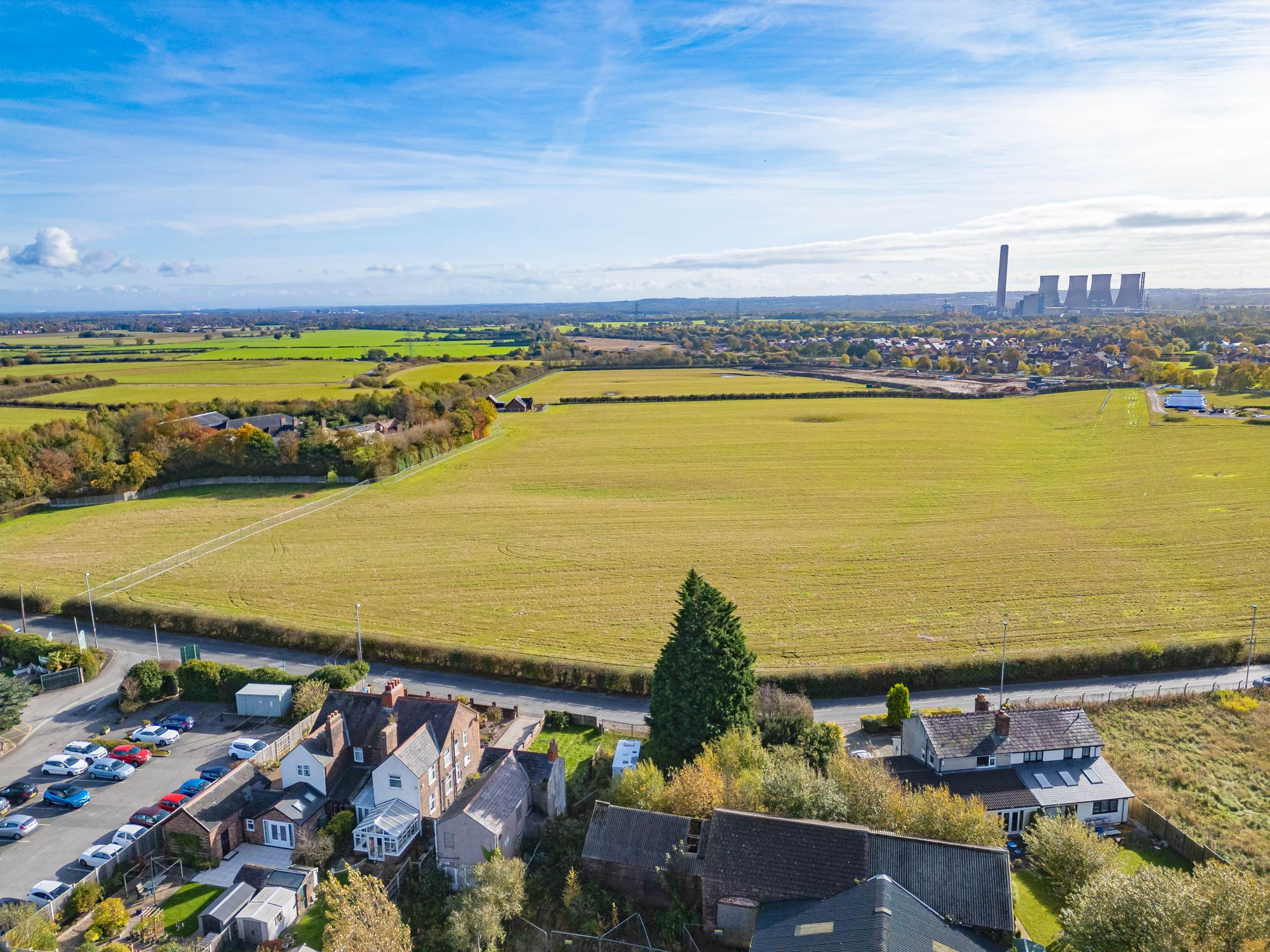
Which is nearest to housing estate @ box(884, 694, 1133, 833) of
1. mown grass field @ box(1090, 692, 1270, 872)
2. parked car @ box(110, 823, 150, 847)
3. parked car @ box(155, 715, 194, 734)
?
mown grass field @ box(1090, 692, 1270, 872)

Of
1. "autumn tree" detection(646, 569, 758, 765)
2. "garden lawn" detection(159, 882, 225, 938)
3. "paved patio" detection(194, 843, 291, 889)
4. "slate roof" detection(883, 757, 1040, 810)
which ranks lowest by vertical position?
"paved patio" detection(194, 843, 291, 889)

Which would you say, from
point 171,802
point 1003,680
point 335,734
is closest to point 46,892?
point 171,802

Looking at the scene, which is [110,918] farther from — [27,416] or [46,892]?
[27,416]

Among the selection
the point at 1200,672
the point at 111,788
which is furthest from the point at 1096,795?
the point at 111,788

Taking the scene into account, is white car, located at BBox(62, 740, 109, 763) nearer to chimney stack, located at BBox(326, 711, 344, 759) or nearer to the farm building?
chimney stack, located at BBox(326, 711, 344, 759)

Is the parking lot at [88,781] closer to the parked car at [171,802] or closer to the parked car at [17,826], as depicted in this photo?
the parked car at [17,826]

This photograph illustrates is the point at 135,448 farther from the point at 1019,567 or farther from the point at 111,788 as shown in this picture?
the point at 1019,567
